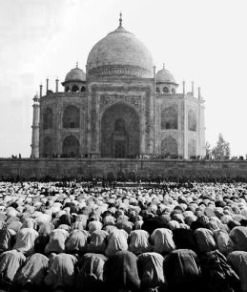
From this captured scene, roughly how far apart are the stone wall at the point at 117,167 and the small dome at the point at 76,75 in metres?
14.0

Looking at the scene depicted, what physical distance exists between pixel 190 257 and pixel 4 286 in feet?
8.94

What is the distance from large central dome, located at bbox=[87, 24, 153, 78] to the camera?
40688 millimetres

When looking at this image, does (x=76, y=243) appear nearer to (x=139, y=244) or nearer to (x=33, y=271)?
(x=139, y=244)

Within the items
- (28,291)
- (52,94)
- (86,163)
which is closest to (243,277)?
(28,291)

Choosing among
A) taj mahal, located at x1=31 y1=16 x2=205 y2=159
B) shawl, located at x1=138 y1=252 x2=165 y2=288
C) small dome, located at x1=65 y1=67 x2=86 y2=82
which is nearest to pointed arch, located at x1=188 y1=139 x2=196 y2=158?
taj mahal, located at x1=31 y1=16 x2=205 y2=159

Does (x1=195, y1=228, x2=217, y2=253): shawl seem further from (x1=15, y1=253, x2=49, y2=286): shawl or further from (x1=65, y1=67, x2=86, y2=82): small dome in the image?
(x1=65, y1=67, x2=86, y2=82): small dome

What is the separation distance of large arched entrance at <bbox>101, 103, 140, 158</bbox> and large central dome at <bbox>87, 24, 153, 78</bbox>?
145 inches

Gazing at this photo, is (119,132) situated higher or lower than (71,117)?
lower

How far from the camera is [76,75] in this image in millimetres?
43156

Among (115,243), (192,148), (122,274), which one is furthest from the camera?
(192,148)

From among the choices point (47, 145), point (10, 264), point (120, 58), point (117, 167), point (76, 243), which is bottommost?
point (10, 264)

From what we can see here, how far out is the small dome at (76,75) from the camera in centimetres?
4300

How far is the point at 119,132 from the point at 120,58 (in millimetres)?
7567

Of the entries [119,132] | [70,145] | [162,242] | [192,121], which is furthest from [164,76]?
[162,242]
